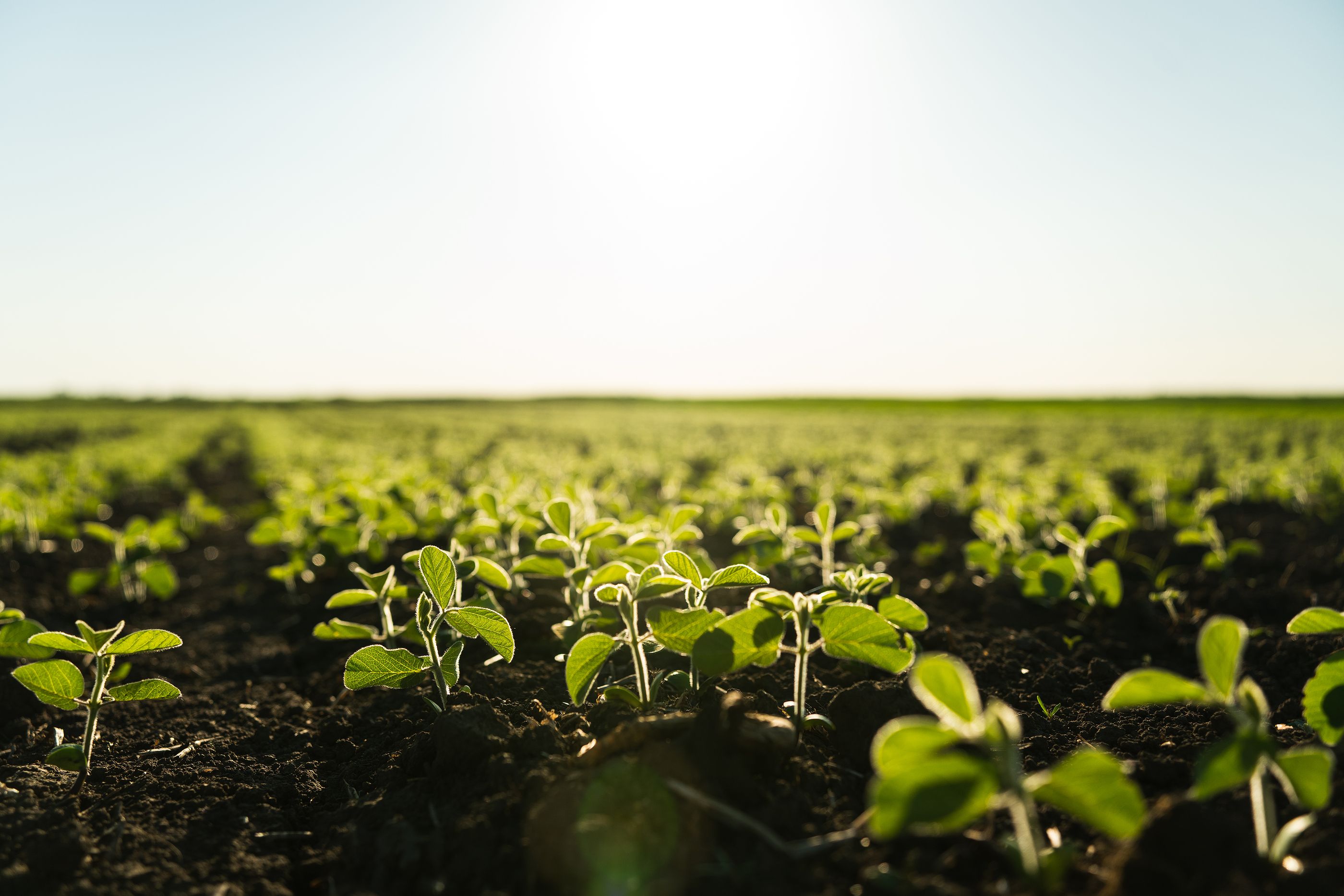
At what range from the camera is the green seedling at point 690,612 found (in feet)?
5.68

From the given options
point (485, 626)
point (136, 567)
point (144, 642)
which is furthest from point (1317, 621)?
point (136, 567)

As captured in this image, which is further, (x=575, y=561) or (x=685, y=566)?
(x=575, y=561)

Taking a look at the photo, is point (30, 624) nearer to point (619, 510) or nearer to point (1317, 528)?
point (619, 510)

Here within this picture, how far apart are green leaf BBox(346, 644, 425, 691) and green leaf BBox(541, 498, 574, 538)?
62 centimetres

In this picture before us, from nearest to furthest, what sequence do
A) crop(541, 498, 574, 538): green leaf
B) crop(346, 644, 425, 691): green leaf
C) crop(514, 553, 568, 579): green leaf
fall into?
crop(346, 644, 425, 691): green leaf < crop(541, 498, 574, 538): green leaf < crop(514, 553, 568, 579): green leaf

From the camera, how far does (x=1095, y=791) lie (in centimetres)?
113

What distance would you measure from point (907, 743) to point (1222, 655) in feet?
2.01

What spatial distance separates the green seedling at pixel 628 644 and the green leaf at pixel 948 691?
0.76 m

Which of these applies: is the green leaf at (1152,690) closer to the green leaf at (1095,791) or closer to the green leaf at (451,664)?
the green leaf at (1095,791)

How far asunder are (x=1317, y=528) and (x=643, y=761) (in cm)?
669

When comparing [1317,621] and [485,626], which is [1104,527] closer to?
[1317,621]

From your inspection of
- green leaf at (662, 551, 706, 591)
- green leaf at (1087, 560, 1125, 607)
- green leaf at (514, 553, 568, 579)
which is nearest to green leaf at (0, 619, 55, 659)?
green leaf at (514, 553, 568, 579)

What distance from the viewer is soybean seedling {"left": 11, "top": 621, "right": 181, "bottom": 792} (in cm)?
179

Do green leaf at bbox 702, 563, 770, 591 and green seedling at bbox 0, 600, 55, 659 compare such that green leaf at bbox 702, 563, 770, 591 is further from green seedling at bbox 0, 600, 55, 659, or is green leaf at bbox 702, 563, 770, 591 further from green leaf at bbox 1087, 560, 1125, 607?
green leaf at bbox 1087, 560, 1125, 607
